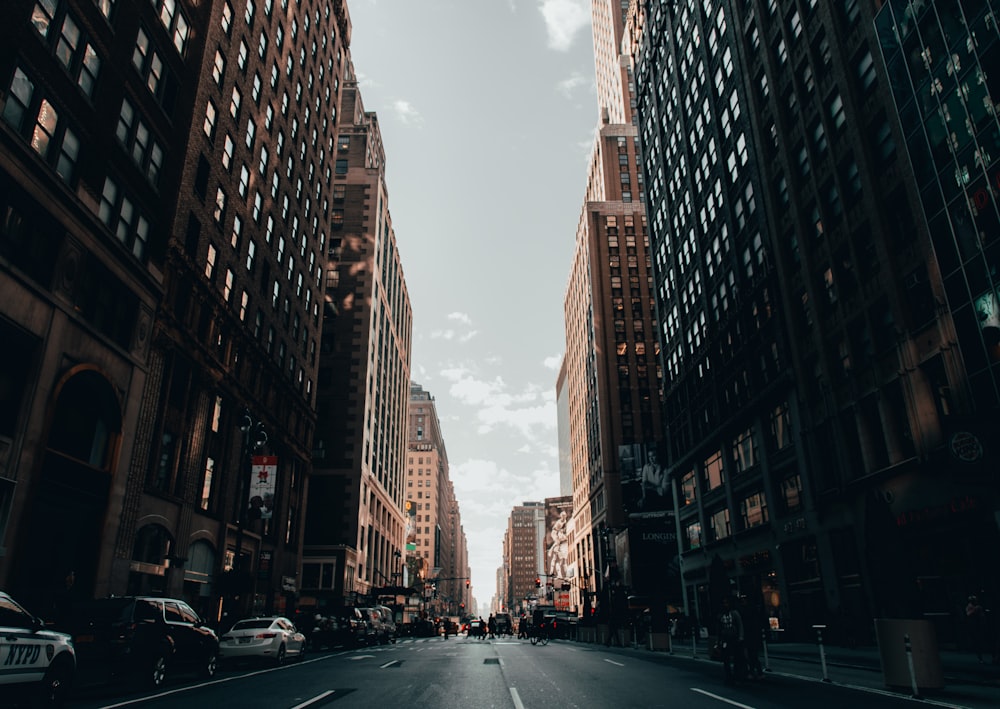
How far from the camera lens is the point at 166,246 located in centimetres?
2847

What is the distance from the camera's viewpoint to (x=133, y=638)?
13.4 meters

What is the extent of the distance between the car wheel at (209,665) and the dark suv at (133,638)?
0.43 meters

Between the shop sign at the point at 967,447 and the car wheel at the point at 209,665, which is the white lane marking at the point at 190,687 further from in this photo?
the shop sign at the point at 967,447

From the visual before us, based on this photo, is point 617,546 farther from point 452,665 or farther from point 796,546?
point 452,665

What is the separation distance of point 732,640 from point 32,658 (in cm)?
1346

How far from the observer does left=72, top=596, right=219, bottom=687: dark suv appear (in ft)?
41.7

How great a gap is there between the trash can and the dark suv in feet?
49.2

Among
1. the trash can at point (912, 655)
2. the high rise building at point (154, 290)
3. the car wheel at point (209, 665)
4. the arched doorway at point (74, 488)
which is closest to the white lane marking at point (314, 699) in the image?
the car wheel at point (209, 665)

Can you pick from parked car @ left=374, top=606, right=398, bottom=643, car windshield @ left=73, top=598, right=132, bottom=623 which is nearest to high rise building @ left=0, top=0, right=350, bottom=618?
parked car @ left=374, top=606, right=398, bottom=643

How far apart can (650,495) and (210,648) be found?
A: 58.8m

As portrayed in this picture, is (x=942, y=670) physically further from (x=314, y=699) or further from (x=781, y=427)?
(x=781, y=427)

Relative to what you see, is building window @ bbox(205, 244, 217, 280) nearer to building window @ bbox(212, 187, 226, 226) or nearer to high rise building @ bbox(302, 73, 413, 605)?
building window @ bbox(212, 187, 226, 226)

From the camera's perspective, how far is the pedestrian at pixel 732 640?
14657 millimetres

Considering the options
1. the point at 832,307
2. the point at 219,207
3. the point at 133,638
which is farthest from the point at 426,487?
the point at 133,638
